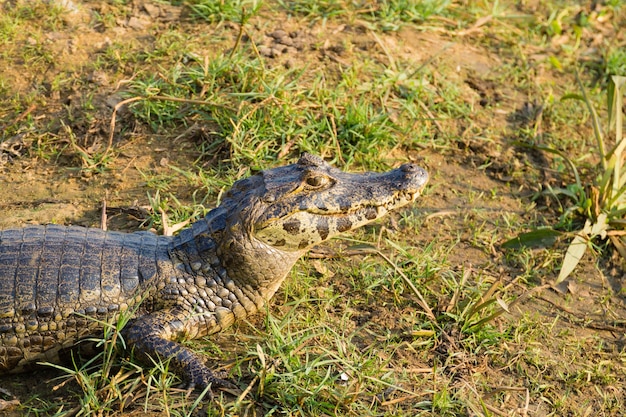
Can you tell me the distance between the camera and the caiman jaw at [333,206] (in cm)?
411

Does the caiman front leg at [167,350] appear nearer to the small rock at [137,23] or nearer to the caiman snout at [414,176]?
the caiman snout at [414,176]

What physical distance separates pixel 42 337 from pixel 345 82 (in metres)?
3.18

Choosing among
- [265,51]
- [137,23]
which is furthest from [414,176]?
[137,23]

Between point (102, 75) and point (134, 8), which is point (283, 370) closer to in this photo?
point (102, 75)

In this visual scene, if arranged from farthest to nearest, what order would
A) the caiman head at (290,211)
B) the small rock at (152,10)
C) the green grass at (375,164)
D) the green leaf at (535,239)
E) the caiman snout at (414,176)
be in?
the small rock at (152,10) → the green leaf at (535,239) → the caiman snout at (414,176) → the caiman head at (290,211) → the green grass at (375,164)

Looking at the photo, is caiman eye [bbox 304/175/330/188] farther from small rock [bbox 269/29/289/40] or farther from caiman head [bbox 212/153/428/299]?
small rock [bbox 269/29/289/40]

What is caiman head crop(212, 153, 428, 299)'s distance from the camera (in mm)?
4109

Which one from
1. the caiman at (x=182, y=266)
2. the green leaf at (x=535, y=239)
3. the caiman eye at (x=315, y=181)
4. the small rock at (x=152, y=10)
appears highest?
the caiman eye at (x=315, y=181)

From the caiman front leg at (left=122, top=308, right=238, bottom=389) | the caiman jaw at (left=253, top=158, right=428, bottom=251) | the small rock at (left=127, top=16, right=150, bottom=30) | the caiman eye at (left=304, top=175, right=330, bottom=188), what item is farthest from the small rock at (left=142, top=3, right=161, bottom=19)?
the caiman front leg at (left=122, top=308, right=238, bottom=389)

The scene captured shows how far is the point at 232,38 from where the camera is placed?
6.34 m

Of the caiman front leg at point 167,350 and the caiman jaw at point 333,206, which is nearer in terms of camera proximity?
the caiman front leg at point 167,350

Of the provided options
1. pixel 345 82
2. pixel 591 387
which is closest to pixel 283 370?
Answer: pixel 591 387

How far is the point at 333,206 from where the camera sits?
13.8 ft

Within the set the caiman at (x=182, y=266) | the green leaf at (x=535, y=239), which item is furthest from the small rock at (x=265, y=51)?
the green leaf at (x=535, y=239)
